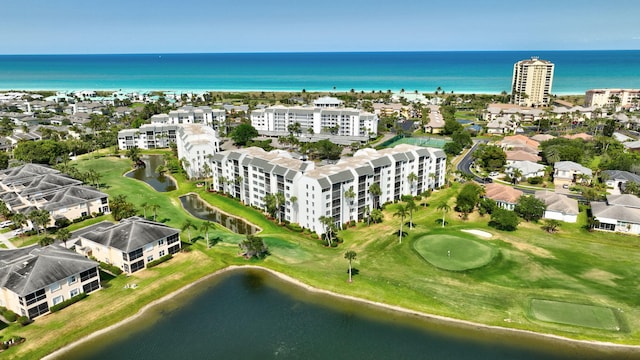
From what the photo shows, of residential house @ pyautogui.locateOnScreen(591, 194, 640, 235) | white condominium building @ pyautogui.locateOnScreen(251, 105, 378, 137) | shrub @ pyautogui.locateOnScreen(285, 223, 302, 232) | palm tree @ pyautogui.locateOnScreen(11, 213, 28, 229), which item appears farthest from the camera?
white condominium building @ pyautogui.locateOnScreen(251, 105, 378, 137)

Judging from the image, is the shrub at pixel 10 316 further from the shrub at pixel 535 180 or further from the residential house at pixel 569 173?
the residential house at pixel 569 173

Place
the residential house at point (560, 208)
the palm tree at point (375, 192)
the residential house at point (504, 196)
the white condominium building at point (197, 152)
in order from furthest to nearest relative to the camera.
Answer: the white condominium building at point (197, 152)
the residential house at point (504, 196)
the palm tree at point (375, 192)
the residential house at point (560, 208)

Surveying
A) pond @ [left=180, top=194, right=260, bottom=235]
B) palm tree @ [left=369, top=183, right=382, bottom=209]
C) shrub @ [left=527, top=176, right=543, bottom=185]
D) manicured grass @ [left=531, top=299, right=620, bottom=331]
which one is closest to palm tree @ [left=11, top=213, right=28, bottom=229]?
pond @ [left=180, top=194, right=260, bottom=235]

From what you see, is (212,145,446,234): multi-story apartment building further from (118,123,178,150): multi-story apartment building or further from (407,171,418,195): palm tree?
(118,123,178,150): multi-story apartment building

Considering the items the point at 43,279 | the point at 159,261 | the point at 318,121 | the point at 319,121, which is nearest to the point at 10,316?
the point at 43,279

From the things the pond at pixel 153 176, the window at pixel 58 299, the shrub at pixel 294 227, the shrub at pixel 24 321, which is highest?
the pond at pixel 153 176

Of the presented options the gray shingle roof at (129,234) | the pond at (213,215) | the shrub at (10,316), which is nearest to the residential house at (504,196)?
the pond at (213,215)

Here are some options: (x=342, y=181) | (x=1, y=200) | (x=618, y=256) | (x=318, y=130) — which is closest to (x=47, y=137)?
(x=1, y=200)
